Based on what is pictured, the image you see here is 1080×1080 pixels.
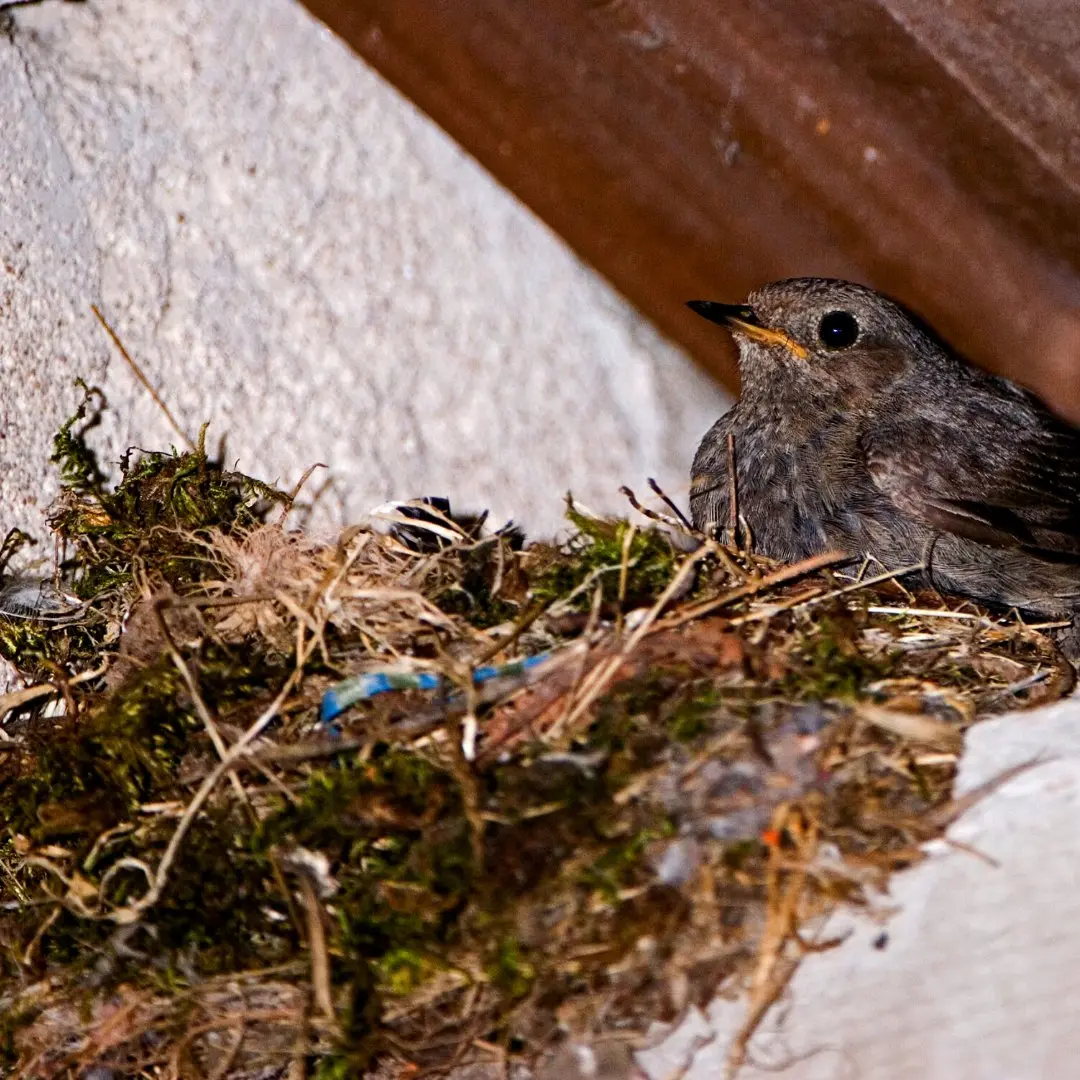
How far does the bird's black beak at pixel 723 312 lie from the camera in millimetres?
3957

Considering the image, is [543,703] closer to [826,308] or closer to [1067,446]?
[826,308]

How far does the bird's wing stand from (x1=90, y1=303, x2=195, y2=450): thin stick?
179 centimetres

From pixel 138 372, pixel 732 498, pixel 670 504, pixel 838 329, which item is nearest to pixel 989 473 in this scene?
pixel 838 329

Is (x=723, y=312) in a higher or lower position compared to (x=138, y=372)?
lower

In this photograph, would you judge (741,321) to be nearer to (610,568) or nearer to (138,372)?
(610,568)

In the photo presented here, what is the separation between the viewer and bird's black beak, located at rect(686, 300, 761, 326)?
3.96 metres

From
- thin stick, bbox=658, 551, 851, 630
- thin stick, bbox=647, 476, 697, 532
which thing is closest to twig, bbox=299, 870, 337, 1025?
thin stick, bbox=658, 551, 851, 630

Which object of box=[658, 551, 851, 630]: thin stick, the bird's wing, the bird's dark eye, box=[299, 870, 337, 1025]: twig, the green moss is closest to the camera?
box=[299, 870, 337, 1025]: twig

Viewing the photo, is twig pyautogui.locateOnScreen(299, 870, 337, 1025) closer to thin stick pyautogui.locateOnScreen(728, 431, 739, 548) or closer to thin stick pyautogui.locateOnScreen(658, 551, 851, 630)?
thin stick pyautogui.locateOnScreen(658, 551, 851, 630)

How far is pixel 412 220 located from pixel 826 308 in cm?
117

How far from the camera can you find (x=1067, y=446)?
4.11 meters

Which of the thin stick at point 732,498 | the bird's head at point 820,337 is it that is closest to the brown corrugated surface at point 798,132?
the bird's head at point 820,337

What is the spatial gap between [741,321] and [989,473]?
2.56 ft

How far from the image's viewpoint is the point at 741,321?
13.2 ft
